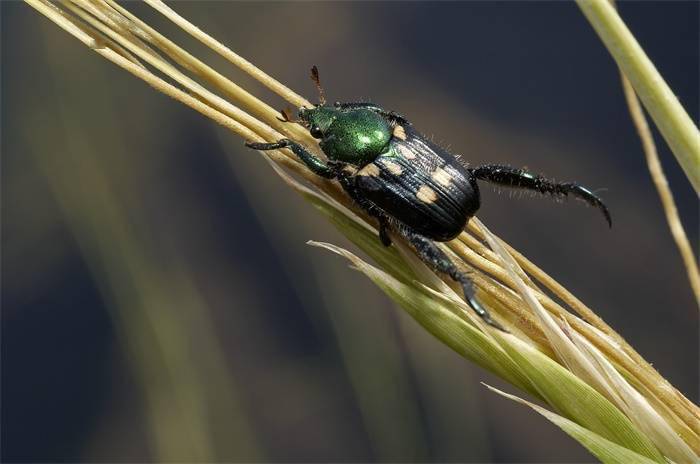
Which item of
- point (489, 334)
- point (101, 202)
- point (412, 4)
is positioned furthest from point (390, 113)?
point (412, 4)

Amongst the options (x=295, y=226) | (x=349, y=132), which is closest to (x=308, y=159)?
(x=349, y=132)

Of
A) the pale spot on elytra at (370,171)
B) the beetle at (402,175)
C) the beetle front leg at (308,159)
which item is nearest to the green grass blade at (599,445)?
the beetle at (402,175)

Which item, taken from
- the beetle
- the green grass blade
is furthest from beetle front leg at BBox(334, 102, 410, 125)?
the green grass blade

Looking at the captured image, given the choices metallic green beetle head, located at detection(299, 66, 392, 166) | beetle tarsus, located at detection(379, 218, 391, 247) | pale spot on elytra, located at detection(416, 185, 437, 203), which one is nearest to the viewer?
beetle tarsus, located at detection(379, 218, 391, 247)

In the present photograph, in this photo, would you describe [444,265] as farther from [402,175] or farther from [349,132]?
[349,132]

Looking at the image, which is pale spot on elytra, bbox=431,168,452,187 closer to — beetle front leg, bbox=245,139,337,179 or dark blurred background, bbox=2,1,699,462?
beetle front leg, bbox=245,139,337,179

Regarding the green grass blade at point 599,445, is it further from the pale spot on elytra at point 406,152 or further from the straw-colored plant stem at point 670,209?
the pale spot on elytra at point 406,152

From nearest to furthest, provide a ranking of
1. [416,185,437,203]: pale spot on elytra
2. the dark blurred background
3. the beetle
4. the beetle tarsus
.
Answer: the beetle tarsus, the beetle, [416,185,437,203]: pale spot on elytra, the dark blurred background
